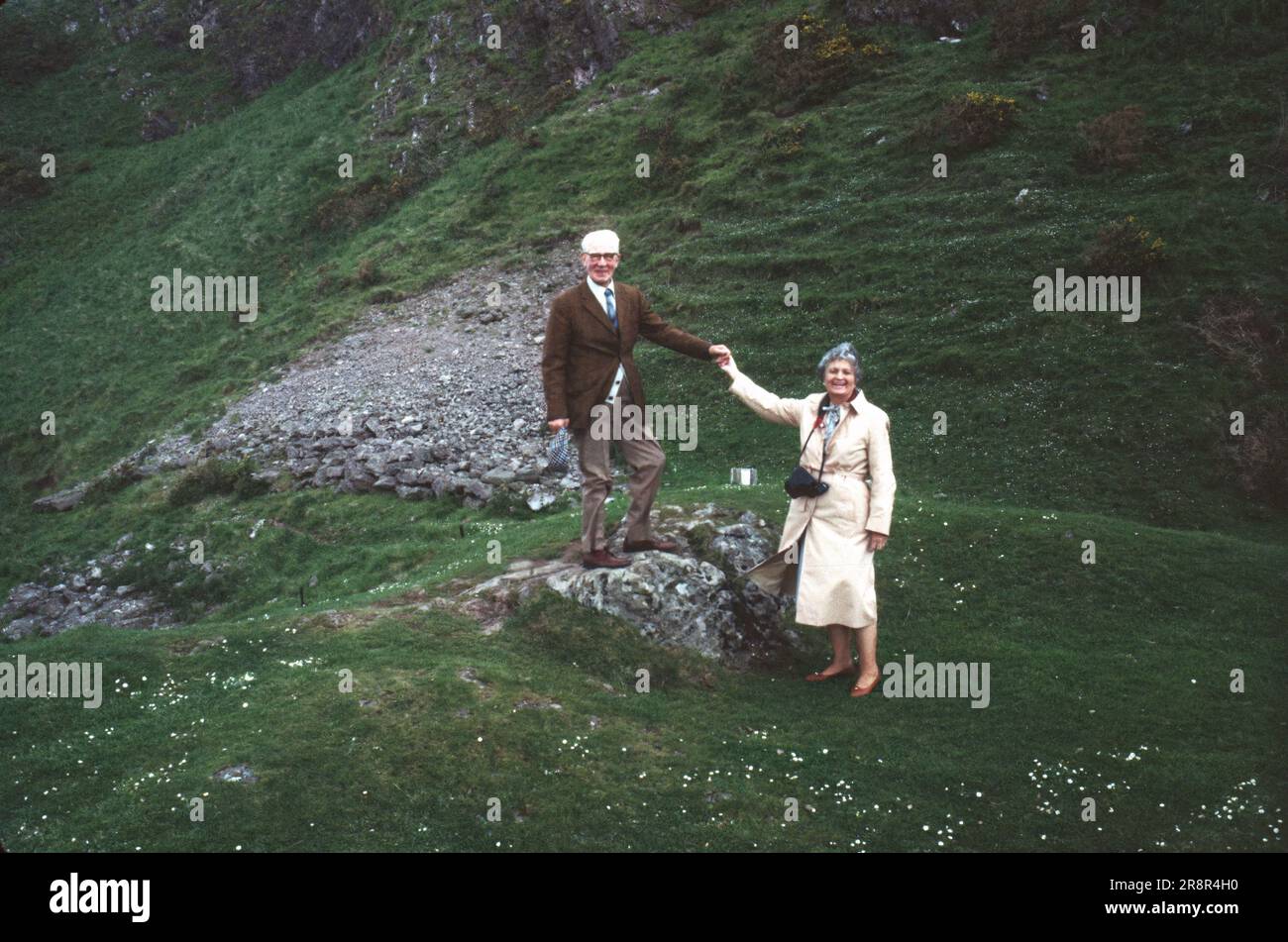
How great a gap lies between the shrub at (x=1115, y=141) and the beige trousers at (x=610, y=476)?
69.1 ft

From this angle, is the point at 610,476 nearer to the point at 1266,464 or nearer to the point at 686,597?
the point at 686,597

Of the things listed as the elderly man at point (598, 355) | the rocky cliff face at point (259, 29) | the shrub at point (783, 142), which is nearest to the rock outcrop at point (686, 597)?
the elderly man at point (598, 355)

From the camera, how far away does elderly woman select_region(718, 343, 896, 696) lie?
10039mm

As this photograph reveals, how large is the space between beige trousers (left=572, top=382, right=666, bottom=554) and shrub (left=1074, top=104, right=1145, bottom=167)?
21048mm

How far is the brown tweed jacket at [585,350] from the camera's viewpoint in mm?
11141

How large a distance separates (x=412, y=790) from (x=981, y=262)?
21.0 meters

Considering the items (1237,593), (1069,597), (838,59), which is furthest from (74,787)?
(838,59)

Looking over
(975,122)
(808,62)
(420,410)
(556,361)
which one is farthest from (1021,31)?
(556,361)

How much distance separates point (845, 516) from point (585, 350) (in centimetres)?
341

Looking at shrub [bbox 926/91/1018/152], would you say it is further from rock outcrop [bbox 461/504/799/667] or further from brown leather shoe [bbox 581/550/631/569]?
brown leather shoe [bbox 581/550/631/569]

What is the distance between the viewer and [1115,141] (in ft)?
89.2

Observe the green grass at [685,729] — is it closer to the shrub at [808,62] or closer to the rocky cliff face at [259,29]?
the shrub at [808,62]

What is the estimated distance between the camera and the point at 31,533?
25297 mm

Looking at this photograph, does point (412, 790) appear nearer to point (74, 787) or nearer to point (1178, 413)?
point (74, 787)
